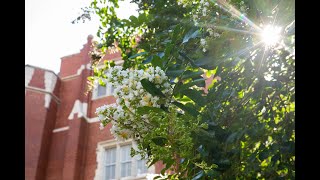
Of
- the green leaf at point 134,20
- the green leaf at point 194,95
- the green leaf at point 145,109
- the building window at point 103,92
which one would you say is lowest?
the green leaf at point 145,109

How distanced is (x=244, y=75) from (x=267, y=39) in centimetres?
66

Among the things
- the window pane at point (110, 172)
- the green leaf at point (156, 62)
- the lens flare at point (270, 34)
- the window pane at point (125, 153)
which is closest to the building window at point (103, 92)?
the window pane at point (125, 153)

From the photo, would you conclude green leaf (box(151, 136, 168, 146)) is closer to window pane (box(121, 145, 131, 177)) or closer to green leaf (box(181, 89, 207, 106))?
green leaf (box(181, 89, 207, 106))

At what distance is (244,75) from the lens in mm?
4098

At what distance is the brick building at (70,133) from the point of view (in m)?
11.8

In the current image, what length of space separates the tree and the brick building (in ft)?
21.7

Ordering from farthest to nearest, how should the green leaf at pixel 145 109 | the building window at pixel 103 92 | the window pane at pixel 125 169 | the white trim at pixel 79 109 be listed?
1. the building window at pixel 103 92
2. the white trim at pixel 79 109
3. the window pane at pixel 125 169
4. the green leaf at pixel 145 109

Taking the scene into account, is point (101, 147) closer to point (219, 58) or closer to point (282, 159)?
point (282, 159)

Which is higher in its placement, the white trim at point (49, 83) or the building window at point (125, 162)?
the white trim at point (49, 83)

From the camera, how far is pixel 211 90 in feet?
11.9

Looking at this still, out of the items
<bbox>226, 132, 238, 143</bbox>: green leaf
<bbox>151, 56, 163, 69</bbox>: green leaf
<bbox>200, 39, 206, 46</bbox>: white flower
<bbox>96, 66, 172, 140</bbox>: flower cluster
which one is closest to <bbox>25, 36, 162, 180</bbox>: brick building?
<bbox>226, 132, 238, 143</bbox>: green leaf

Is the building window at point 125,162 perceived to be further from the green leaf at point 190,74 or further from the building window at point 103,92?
the green leaf at point 190,74

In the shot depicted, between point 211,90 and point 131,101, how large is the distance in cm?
168

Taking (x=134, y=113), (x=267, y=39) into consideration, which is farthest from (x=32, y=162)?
(x=134, y=113)
